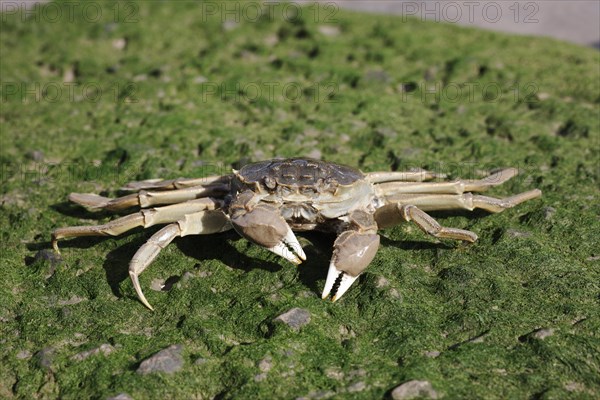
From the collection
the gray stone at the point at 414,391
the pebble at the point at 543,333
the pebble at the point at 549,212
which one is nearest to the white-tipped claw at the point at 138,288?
the gray stone at the point at 414,391

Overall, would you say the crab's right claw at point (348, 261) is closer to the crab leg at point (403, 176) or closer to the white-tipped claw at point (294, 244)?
the white-tipped claw at point (294, 244)

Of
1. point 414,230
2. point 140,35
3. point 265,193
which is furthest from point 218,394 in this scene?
point 140,35

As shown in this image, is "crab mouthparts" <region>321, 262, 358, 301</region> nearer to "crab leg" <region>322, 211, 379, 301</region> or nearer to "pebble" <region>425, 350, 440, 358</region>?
"crab leg" <region>322, 211, 379, 301</region>

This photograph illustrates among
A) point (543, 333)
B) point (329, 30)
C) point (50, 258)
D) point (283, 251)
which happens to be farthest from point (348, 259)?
point (329, 30)

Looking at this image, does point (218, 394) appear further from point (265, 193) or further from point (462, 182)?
point (462, 182)

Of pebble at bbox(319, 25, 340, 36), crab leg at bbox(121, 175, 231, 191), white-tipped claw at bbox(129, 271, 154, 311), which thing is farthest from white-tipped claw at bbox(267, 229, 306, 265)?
pebble at bbox(319, 25, 340, 36)

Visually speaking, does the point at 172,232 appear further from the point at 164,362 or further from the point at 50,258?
the point at 164,362
